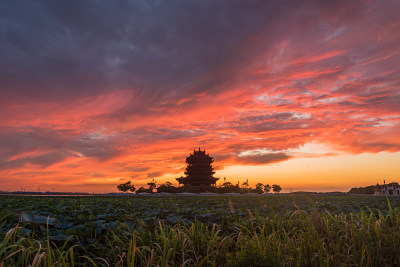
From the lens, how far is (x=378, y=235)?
6859mm

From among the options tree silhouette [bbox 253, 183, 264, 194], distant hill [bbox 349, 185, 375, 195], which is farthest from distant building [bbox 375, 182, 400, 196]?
tree silhouette [bbox 253, 183, 264, 194]

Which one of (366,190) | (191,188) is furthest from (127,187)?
(366,190)

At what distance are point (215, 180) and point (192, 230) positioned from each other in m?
61.9

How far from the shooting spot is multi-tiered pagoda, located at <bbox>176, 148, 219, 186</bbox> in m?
67.2

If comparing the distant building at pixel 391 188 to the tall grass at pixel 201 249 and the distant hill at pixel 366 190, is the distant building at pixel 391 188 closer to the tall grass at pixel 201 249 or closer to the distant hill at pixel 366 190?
the distant hill at pixel 366 190

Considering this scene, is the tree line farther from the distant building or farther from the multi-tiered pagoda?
the distant building

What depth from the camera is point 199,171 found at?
68.6 meters

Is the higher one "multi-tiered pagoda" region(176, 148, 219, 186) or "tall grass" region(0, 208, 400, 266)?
"multi-tiered pagoda" region(176, 148, 219, 186)

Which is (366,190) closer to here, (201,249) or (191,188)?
(191,188)

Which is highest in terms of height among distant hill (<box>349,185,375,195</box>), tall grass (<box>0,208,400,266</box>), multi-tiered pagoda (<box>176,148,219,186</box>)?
multi-tiered pagoda (<box>176,148,219,186</box>)

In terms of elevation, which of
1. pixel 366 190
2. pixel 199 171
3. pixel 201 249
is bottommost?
pixel 201 249

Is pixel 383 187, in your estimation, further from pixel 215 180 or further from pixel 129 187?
pixel 129 187

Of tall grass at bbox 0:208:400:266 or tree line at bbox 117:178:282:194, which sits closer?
tall grass at bbox 0:208:400:266

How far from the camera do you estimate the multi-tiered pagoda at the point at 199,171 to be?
67250 millimetres
